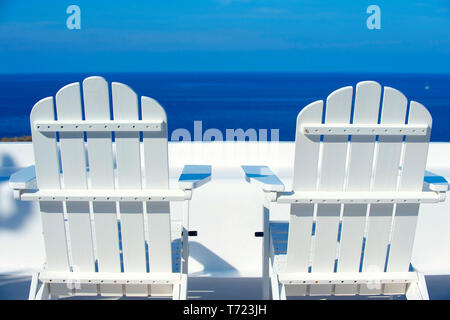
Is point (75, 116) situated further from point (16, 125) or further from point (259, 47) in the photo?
point (259, 47)

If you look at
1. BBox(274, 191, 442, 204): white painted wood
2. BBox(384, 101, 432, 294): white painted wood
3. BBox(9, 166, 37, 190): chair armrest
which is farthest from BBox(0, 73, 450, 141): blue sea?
BBox(9, 166, 37, 190): chair armrest

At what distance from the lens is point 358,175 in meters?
1.41

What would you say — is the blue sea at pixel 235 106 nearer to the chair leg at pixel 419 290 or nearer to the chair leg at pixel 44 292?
the chair leg at pixel 419 290

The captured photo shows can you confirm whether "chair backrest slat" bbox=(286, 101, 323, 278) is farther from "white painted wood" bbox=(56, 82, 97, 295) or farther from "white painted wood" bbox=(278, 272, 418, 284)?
"white painted wood" bbox=(56, 82, 97, 295)

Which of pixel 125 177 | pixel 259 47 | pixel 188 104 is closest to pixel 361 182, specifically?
pixel 125 177

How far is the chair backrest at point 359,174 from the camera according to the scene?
4.33 ft

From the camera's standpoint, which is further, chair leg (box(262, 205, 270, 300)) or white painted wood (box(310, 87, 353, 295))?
chair leg (box(262, 205, 270, 300))

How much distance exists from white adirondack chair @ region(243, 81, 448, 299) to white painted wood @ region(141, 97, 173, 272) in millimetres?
343

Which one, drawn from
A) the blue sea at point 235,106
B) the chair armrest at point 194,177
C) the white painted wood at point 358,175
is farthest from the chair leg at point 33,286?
the blue sea at point 235,106

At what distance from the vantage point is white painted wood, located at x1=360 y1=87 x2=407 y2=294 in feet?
4.35

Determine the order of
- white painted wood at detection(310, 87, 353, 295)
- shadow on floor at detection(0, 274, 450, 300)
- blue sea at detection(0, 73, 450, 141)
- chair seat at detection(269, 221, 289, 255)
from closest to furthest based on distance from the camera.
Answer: white painted wood at detection(310, 87, 353, 295) → chair seat at detection(269, 221, 289, 255) → shadow on floor at detection(0, 274, 450, 300) → blue sea at detection(0, 73, 450, 141)

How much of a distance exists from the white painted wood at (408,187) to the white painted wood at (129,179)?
3.26ft

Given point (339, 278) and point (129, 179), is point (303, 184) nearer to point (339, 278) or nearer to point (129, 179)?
point (339, 278)
